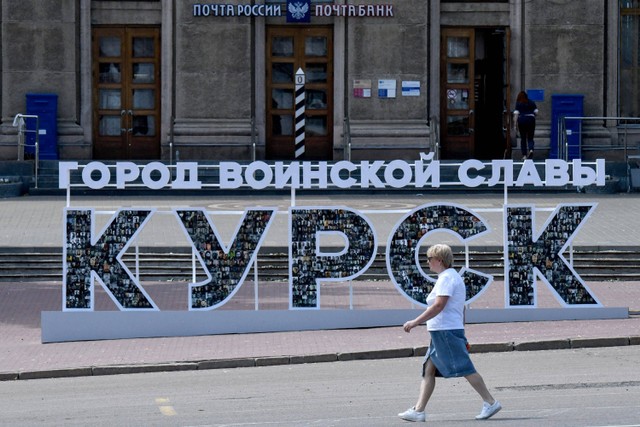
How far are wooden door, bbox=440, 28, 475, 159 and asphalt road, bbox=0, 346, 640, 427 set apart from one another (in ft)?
67.1

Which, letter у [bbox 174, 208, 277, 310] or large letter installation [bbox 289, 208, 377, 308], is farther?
large letter installation [bbox 289, 208, 377, 308]

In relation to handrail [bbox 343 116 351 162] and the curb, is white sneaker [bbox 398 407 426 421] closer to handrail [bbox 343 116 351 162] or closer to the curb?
the curb

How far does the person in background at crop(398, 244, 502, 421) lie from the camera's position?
446 inches

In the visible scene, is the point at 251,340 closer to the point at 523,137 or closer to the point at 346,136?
the point at 523,137

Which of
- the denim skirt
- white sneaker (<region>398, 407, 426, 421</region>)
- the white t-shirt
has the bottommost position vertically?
white sneaker (<region>398, 407, 426, 421</region>)

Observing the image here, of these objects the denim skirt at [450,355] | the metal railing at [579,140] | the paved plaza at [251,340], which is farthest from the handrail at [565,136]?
the denim skirt at [450,355]

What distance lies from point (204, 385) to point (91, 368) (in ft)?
5.05

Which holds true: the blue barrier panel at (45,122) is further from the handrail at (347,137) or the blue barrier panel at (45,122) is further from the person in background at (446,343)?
the person in background at (446,343)

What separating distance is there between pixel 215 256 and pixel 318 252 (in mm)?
1241

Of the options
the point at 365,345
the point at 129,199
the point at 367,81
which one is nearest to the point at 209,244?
the point at 365,345

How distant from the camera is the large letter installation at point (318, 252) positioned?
17.2 meters

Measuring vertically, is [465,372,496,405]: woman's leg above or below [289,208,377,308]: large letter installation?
below

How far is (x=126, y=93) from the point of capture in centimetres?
3509

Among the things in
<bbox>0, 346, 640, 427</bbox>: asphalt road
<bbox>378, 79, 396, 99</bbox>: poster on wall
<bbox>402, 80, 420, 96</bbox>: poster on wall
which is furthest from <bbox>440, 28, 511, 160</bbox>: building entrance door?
<bbox>0, 346, 640, 427</bbox>: asphalt road
